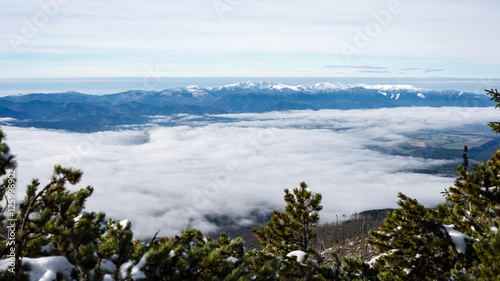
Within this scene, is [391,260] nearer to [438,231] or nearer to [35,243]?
[438,231]

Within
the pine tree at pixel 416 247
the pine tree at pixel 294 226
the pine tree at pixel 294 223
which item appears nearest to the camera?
the pine tree at pixel 416 247

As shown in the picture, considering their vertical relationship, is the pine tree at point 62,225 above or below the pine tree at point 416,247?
A: above

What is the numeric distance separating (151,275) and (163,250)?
510mm

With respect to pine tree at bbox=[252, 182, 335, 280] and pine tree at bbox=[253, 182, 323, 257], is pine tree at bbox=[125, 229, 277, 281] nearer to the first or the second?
pine tree at bbox=[252, 182, 335, 280]

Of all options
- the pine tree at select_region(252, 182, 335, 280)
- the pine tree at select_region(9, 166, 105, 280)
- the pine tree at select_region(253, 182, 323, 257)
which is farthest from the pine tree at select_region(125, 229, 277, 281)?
the pine tree at select_region(253, 182, 323, 257)

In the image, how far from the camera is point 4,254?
6355 mm

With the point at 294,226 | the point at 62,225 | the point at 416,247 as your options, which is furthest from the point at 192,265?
the point at 294,226

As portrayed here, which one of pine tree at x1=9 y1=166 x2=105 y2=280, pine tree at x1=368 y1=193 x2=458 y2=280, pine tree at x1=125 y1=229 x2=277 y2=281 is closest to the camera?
pine tree at x1=125 y1=229 x2=277 y2=281

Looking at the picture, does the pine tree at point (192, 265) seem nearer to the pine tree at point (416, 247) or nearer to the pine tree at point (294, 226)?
the pine tree at point (416, 247)

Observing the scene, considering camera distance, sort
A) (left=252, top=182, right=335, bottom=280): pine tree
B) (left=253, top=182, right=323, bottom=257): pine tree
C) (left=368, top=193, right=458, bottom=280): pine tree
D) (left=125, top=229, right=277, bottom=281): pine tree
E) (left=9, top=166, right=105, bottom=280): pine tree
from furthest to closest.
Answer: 1. (left=253, top=182, right=323, bottom=257): pine tree
2. (left=252, top=182, right=335, bottom=280): pine tree
3. (left=368, top=193, right=458, bottom=280): pine tree
4. (left=9, top=166, right=105, bottom=280): pine tree
5. (left=125, top=229, right=277, bottom=281): pine tree

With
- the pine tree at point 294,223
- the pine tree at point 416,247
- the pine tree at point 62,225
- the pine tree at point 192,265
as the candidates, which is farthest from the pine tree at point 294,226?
the pine tree at point 62,225

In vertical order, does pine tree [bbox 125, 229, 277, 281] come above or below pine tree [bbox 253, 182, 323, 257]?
above

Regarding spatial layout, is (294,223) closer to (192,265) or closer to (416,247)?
(416,247)

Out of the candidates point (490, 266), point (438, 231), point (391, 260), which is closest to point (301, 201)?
point (391, 260)
